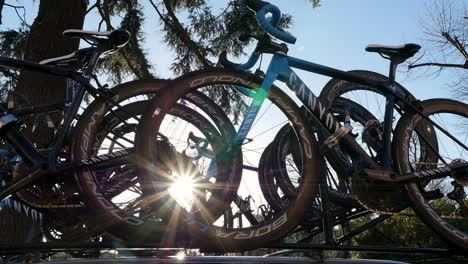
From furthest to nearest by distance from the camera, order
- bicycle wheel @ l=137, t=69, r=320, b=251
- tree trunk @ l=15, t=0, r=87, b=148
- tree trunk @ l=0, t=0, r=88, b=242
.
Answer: tree trunk @ l=15, t=0, r=87, b=148 < tree trunk @ l=0, t=0, r=88, b=242 < bicycle wheel @ l=137, t=69, r=320, b=251

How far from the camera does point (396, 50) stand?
3617mm

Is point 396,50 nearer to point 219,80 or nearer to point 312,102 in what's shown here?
point 312,102

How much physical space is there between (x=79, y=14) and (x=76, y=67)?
339 centimetres

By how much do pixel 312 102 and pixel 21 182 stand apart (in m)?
1.72

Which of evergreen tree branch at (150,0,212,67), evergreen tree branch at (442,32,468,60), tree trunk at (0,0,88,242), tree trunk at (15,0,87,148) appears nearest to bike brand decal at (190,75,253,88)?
tree trunk at (0,0,88,242)

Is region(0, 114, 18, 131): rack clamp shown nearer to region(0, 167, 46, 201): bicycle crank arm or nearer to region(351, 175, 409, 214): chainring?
region(0, 167, 46, 201): bicycle crank arm

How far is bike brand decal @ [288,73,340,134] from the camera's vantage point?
126 inches

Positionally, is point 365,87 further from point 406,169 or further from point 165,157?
point 165,157

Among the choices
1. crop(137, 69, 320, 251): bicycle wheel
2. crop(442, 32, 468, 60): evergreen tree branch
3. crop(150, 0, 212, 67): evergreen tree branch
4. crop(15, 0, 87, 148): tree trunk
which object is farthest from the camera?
crop(442, 32, 468, 60): evergreen tree branch

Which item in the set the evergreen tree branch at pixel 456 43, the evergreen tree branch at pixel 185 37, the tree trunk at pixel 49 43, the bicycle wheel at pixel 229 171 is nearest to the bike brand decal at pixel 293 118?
the bicycle wheel at pixel 229 171

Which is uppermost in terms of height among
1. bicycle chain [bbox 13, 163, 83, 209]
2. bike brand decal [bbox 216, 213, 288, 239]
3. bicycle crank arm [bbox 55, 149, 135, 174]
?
bicycle crank arm [bbox 55, 149, 135, 174]

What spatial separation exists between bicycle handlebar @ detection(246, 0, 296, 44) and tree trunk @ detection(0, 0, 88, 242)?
9.18 ft

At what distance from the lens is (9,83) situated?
6.09m

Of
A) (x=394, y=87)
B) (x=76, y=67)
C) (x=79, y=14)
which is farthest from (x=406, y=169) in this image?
(x=79, y=14)
